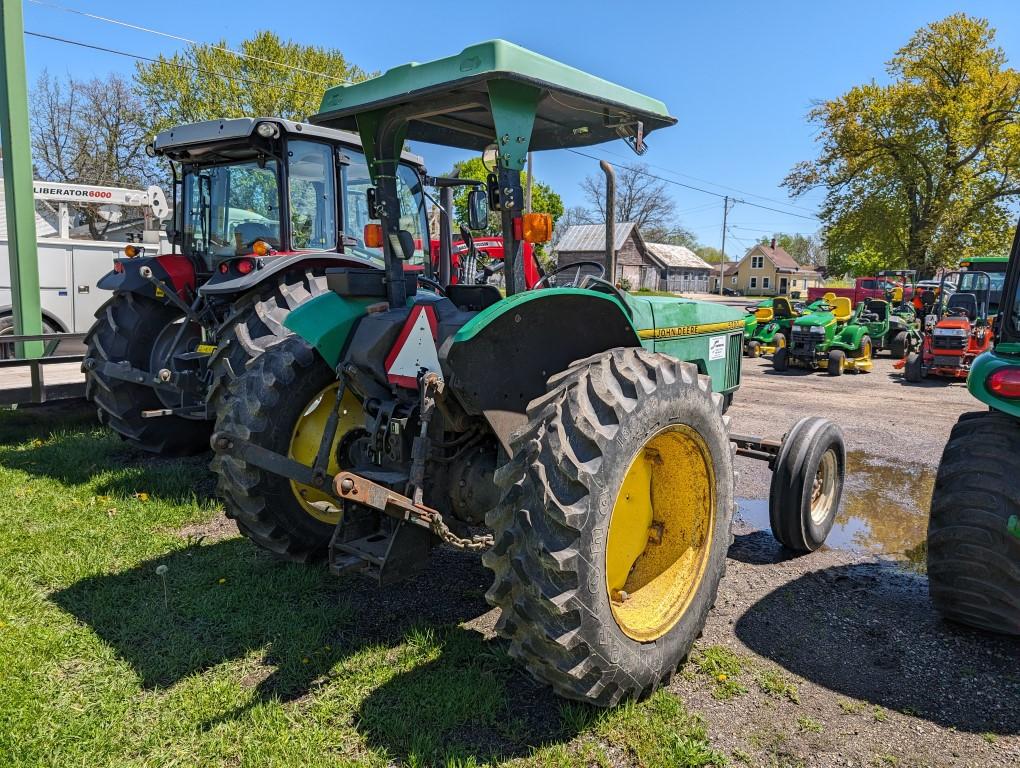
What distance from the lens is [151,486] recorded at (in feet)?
18.2

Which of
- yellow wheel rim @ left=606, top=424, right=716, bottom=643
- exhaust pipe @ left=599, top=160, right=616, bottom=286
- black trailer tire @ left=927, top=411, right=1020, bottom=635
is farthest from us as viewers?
exhaust pipe @ left=599, top=160, right=616, bottom=286

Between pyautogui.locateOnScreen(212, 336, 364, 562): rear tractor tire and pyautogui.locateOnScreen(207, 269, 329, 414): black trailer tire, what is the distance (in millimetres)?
461

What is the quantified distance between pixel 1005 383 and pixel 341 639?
3299 mm

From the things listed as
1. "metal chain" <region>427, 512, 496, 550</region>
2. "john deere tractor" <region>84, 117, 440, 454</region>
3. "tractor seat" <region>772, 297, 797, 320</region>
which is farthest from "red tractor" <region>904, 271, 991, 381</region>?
"metal chain" <region>427, 512, 496, 550</region>

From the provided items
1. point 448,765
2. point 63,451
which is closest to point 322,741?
point 448,765

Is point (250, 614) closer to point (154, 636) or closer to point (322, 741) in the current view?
point (154, 636)

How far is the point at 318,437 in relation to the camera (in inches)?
148

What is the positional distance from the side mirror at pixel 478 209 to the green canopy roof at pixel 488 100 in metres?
0.30

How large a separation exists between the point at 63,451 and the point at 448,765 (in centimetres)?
556

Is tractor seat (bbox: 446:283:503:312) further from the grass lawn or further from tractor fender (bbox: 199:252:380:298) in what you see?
tractor fender (bbox: 199:252:380:298)

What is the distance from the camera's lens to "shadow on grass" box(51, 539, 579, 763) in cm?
269

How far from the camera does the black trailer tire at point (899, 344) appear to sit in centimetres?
1570

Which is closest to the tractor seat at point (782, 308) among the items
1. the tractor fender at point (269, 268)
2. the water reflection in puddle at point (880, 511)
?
the water reflection in puddle at point (880, 511)

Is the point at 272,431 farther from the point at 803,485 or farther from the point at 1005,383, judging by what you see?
the point at 1005,383
